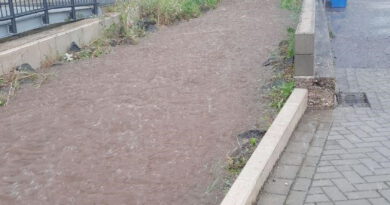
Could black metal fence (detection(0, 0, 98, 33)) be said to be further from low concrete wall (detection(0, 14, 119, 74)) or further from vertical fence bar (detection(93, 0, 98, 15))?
low concrete wall (detection(0, 14, 119, 74))

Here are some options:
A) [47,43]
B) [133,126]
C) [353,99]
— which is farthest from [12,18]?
[353,99]

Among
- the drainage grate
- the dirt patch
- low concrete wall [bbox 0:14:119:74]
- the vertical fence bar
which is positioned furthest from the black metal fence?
the drainage grate

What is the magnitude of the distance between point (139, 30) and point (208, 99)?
510cm

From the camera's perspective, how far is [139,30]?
11.1 m

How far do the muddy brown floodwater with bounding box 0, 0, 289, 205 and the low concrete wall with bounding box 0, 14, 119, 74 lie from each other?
0.48m

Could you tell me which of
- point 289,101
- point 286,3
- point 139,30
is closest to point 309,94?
point 289,101

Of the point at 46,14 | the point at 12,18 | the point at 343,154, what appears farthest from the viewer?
the point at 46,14

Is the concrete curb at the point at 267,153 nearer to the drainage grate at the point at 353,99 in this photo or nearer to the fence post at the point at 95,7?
the drainage grate at the point at 353,99

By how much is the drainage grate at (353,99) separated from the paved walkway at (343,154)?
0.09 meters

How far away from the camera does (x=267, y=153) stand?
445 cm

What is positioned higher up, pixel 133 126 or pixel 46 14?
pixel 46 14

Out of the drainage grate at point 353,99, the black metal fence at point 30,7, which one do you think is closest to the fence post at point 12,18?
the black metal fence at point 30,7

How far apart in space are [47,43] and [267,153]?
561 centimetres

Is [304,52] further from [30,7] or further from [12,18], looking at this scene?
[30,7]
